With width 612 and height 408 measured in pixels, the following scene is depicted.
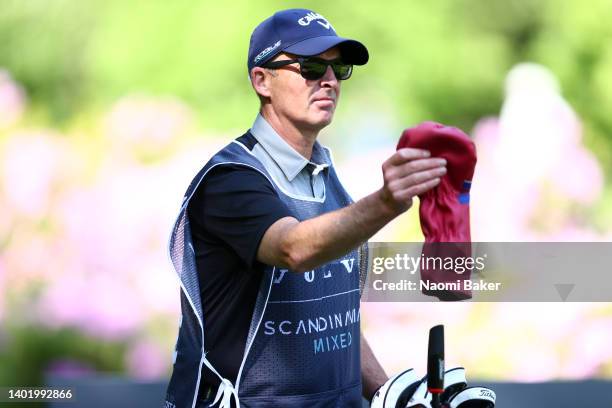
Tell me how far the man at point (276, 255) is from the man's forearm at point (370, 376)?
0.13m

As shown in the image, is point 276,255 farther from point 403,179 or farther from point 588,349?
point 588,349

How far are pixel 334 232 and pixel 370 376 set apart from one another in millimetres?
961

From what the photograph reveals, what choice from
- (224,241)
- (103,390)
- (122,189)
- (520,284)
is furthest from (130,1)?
(224,241)

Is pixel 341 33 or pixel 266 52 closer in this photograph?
pixel 266 52

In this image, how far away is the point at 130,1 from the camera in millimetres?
5047

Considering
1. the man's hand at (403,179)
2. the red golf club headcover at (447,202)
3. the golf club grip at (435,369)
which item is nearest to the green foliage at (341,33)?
the golf club grip at (435,369)

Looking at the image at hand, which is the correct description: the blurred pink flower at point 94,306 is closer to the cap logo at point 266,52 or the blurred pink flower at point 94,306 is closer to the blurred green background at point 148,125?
the blurred green background at point 148,125

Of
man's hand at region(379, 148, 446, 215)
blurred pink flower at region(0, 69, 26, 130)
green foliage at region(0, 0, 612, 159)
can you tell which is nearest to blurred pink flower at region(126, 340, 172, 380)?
green foliage at region(0, 0, 612, 159)

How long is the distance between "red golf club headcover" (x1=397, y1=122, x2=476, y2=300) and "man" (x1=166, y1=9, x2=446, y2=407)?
7.2 inches

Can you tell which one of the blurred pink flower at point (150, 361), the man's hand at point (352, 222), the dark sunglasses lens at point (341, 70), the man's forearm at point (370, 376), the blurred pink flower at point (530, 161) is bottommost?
the man's forearm at point (370, 376)

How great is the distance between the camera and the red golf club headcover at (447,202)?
2195mm

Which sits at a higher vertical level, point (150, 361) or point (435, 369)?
point (150, 361)

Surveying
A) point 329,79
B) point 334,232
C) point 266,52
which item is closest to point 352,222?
point 334,232

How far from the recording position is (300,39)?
2.75 meters
